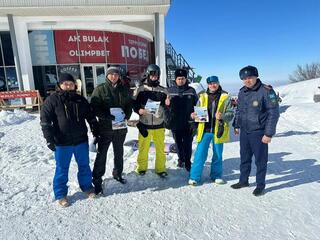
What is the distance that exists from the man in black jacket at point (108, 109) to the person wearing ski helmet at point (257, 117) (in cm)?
175

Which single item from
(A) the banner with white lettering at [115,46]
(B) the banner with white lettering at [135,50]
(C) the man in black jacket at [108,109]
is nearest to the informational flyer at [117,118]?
(C) the man in black jacket at [108,109]

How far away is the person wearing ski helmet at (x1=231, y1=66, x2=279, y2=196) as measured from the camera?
136 inches

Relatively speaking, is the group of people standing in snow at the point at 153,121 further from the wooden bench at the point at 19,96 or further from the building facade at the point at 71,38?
the wooden bench at the point at 19,96

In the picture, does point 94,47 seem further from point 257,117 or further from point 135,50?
point 257,117

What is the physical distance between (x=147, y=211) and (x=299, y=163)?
340cm

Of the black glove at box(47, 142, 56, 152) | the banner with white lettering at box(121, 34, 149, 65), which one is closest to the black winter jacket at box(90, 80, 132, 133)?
the black glove at box(47, 142, 56, 152)

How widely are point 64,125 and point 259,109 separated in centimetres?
269

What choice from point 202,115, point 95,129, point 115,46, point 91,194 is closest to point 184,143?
point 202,115

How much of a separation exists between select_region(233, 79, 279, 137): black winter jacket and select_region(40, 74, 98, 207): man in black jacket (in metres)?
2.22

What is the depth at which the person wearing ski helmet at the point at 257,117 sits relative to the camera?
346cm

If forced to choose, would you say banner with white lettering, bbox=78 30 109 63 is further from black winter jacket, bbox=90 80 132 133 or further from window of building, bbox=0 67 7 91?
black winter jacket, bbox=90 80 132 133

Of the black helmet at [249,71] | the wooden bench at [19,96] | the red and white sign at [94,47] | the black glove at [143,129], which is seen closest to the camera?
the black helmet at [249,71]

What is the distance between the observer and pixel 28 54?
13.4 meters

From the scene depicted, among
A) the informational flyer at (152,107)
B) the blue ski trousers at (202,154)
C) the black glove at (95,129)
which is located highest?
the informational flyer at (152,107)
